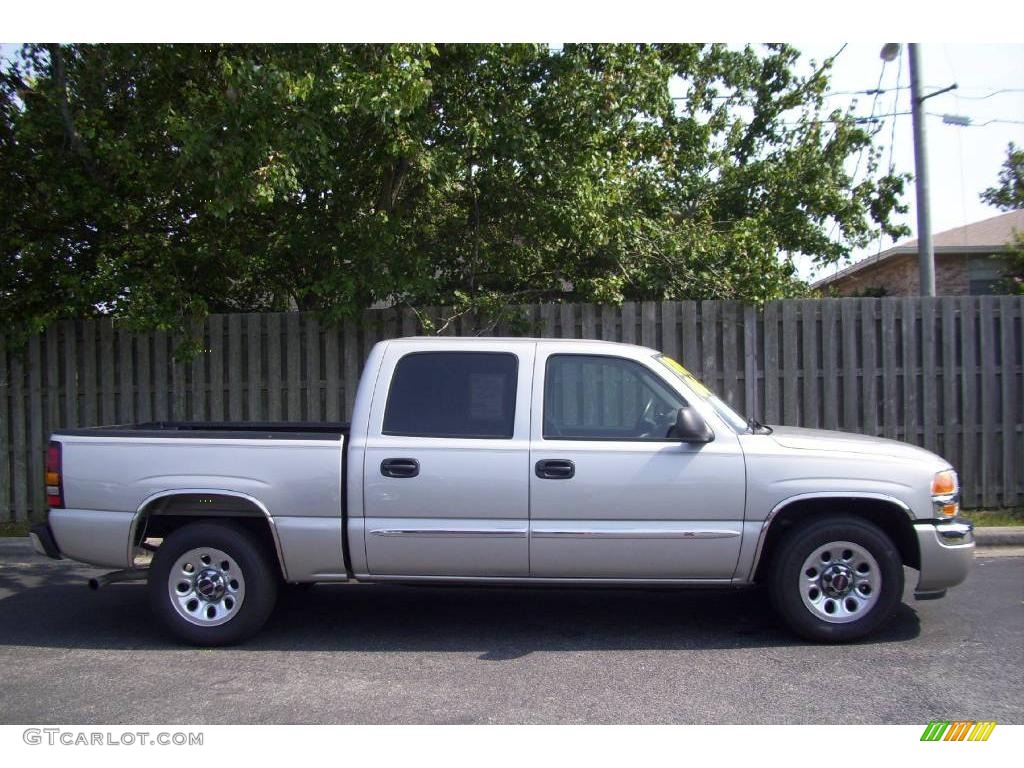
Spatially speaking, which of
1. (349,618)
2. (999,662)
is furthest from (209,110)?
(999,662)

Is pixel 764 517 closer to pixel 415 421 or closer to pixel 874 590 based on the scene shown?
pixel 874 590

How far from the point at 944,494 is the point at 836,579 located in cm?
Answer: 86

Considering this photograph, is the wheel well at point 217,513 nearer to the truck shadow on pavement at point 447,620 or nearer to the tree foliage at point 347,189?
the truck shadow on pavement at point 447,620

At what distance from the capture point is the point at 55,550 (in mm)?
5883

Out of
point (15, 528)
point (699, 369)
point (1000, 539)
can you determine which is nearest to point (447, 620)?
point (699, 369)

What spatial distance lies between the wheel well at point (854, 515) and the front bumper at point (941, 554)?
6 centimetres

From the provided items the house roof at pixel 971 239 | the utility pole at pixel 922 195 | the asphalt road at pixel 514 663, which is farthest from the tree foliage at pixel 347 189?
the house roof at pixel 971 239

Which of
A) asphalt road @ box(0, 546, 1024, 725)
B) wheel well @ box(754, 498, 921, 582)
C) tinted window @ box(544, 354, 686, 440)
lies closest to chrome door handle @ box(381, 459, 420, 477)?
tinted window @ box(544, 354, 686, 440)

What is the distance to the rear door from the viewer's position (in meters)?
5.56

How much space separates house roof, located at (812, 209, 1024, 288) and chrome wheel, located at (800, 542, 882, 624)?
38.9ft

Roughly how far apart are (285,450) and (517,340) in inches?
65.6

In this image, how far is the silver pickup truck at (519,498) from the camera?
5.53m

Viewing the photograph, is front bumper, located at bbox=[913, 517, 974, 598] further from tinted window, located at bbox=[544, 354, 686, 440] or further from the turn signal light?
tinted window, located at bbox=[544, 354, 686, 440]

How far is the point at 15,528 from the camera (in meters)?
9.51
